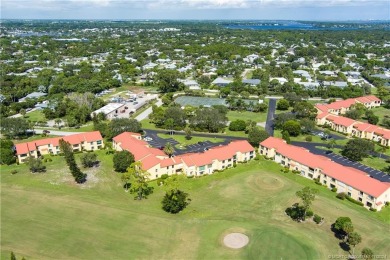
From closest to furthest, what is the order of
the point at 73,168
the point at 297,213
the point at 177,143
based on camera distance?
the point at 297,213 → the point at 73,168 → the point at 177,143

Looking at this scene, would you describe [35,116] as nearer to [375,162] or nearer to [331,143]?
[331,143]

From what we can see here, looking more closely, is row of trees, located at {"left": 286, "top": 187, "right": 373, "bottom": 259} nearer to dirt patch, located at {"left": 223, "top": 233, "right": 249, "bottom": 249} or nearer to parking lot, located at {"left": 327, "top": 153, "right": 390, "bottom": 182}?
dirt patch, located at {"left": 223, "top": 233, "right": 249, "bottom": 249}

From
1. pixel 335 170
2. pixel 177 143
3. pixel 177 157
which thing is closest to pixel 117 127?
pixel 177 143

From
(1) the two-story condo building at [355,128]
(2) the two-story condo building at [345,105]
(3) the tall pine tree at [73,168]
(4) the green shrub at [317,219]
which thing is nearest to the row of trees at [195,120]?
(1) the two-story condo building at [355,128]

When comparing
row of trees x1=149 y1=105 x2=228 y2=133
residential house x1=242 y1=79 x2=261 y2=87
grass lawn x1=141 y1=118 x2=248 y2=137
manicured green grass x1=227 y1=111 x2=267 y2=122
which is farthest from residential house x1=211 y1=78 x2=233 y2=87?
row of trees x1=149 y1=105 x2=228 y2=133

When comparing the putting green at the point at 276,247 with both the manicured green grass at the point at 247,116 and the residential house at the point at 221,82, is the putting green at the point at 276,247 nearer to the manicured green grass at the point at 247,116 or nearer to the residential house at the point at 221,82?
the manicured green grass at the point at 247,116

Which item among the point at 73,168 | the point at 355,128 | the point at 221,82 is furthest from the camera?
the point at 221,82
